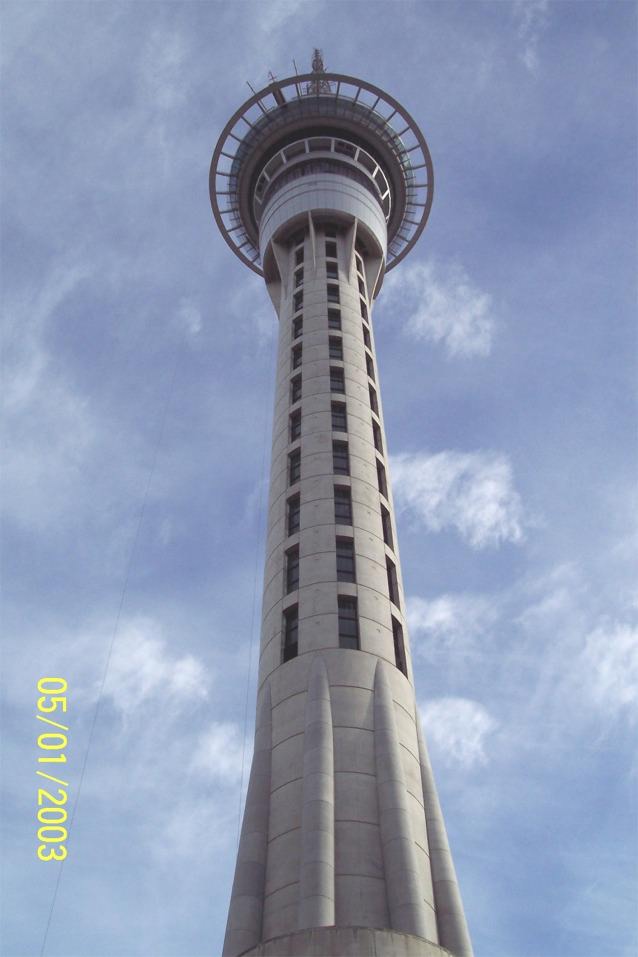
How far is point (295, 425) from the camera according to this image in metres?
54.0

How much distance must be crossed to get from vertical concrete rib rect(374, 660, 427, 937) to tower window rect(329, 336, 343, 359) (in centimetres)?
2526

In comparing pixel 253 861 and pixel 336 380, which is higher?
pixel 336 380

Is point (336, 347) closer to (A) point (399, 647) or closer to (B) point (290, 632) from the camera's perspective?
(B) point (290, 632)

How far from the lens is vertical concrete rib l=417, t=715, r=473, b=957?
3162 cm

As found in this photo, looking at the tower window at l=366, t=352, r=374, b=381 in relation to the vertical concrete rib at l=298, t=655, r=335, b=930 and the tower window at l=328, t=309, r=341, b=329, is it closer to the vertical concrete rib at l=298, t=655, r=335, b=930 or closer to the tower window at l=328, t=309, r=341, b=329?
the tower window at l=328, t=309, r=341, b=329

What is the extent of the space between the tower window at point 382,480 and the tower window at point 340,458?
2520 mm

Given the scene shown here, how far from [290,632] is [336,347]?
2286cm

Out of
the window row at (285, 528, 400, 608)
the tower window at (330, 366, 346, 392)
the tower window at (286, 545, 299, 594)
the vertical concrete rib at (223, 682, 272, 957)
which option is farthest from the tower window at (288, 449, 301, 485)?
the vertical concrete rib at (223, 682, 272, 957)

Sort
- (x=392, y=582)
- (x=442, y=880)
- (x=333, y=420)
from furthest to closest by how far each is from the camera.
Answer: (x=333, y=420), (x=392, y=582), (x=442, y=880)

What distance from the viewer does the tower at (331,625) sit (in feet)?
103

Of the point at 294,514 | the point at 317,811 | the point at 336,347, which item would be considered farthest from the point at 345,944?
the point at 336,347

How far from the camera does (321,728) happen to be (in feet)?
118

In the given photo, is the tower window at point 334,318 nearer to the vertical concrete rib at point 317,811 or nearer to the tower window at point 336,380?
the tower window at point 336,380

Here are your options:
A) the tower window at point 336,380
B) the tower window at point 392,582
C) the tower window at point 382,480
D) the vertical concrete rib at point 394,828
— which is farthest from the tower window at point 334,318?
the vertical concrete rib at point 394,828
